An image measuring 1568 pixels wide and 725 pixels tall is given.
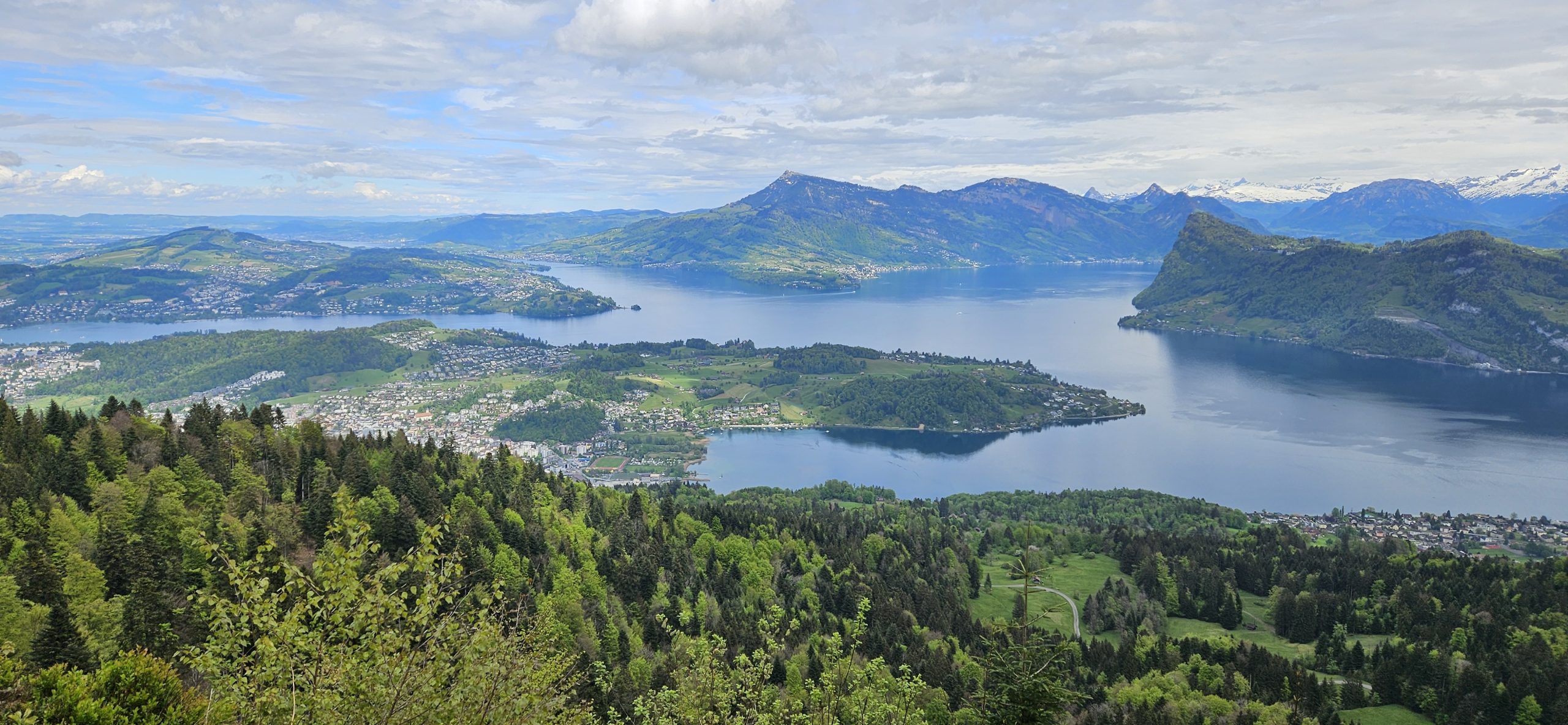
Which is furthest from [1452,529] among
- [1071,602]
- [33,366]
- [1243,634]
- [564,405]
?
[33,366]

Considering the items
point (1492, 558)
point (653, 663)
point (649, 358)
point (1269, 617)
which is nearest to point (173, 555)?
point (653, 663)

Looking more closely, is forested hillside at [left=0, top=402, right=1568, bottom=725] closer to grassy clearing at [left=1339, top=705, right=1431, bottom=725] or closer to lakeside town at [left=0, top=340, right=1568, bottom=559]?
grassy clearing at [left=1339, top=705, right=1431, bottom=725]

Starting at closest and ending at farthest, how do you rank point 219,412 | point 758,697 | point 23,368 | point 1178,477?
point 758,697
point 219,412
point 1178,477
point 23,368

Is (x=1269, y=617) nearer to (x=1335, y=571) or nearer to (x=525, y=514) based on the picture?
(x=1335, y=571)

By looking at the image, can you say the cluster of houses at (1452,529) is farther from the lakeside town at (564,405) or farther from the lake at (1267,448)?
the lake at (1267,448)

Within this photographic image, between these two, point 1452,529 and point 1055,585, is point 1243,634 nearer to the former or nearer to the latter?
point 1055,585

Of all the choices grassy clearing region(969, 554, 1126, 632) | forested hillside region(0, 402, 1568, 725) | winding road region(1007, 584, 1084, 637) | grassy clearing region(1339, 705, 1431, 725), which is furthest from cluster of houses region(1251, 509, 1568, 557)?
grassy clearing region(1339, 705, 1431, 725)

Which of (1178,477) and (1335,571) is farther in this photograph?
(1178,477)

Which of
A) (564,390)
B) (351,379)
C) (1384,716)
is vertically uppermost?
(351,379)
